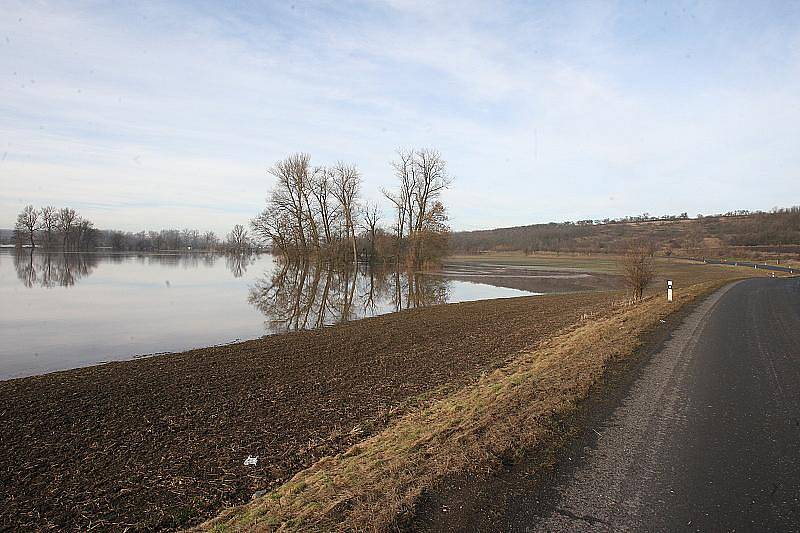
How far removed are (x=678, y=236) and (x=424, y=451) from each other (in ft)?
520

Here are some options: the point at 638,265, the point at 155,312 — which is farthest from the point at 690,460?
the point at 155,312

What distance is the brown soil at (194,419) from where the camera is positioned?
5.18 metres

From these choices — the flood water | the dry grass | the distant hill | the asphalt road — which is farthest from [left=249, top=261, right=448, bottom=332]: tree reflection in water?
the distant hill

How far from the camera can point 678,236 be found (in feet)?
468

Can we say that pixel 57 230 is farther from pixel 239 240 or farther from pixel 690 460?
pixel 690 460

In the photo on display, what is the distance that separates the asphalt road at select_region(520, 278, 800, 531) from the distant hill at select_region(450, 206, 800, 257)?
81.1 metres

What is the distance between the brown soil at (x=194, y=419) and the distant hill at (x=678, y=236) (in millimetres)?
80509

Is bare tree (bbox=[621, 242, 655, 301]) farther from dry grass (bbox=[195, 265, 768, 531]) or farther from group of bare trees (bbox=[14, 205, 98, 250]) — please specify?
group of bare trees (bbox=[14, 205, 98, 250])

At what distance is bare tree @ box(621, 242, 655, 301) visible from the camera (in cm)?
2172

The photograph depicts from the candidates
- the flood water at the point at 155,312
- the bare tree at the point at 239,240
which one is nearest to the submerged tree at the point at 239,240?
the bare tree at the point at 239,240

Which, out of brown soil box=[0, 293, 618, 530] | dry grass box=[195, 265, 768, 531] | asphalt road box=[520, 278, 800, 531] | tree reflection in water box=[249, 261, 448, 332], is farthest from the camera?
tree reflection in water box=[249, 261, 448, 332]

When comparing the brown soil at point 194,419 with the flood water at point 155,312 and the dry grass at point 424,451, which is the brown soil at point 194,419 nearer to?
the dry grass at point 424,451

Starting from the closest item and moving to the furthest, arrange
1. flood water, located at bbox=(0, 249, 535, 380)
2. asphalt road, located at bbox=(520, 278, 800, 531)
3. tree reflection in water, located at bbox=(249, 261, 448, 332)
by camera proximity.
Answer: asphalt road, located at bbox=(520, 278, 800, 531) < flood water, located at bbox=(0, 249, 535, 380) < tree reflection in water, located at bbox=(249, 261, 448, 332)

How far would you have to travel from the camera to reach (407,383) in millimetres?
9531
